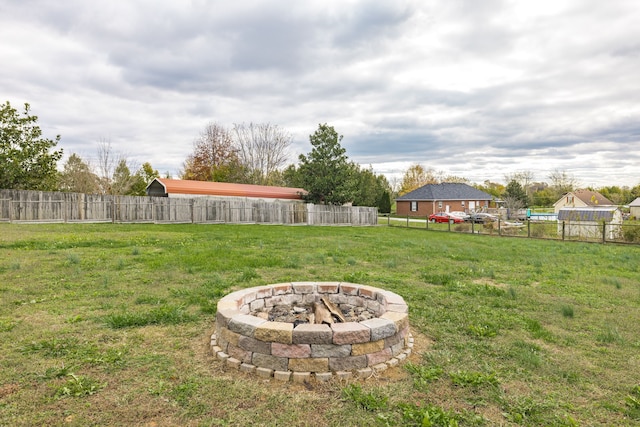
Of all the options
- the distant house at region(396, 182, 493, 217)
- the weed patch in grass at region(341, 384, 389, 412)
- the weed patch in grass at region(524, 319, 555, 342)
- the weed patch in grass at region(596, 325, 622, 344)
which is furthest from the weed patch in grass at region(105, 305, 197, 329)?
the distant house at region(396, 182, 493, 217)

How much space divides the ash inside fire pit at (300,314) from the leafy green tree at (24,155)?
21293mm

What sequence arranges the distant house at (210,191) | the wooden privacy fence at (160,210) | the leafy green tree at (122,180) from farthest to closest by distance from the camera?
the leafy green tree at (122,180) < the distant house at (210,191) < the wooden privacy fence at (160,210)

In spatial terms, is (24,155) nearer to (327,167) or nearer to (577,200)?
(327,167)

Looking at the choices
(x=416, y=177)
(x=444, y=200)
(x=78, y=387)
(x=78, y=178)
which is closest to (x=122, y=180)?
(x=78, y=178)

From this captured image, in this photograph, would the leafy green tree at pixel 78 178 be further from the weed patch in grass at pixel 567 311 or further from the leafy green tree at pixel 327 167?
the weed patch in grass at pixel 567 311

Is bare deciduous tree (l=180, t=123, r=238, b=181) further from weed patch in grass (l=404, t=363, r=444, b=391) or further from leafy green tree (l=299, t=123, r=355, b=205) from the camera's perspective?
weed patch in grass (l=404, t=363, r=444, b=391)

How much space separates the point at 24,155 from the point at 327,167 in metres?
18.1

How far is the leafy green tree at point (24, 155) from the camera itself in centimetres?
1794

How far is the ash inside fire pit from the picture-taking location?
13.4ft

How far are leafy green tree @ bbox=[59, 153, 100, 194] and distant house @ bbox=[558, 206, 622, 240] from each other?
35.8m

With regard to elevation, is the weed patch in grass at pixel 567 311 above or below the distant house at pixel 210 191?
below

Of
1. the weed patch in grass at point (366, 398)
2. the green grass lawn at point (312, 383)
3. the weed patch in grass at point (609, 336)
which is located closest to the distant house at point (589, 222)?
the green grass lawn at point (312, 383)

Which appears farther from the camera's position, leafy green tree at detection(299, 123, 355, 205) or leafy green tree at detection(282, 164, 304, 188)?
leafy green tree at detection(282, 164, 304, 188)

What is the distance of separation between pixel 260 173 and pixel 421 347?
118 ft
